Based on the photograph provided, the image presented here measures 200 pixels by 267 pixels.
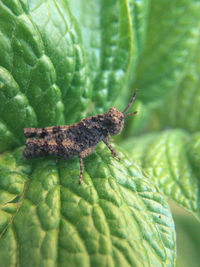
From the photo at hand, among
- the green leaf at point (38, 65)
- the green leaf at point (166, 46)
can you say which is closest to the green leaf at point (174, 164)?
the green leaf at point (166, 46)

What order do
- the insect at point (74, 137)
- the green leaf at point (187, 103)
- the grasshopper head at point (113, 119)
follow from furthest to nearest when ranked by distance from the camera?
the green leaf at point (187, 103)
the grasshopper head at point (113, 119)
the insect at point (74, 137)

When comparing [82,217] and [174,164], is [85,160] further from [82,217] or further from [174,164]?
[174,164]

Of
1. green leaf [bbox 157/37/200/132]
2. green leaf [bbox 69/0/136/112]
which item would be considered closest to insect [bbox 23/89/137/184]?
green leaf [bbox 69/0/136/112]

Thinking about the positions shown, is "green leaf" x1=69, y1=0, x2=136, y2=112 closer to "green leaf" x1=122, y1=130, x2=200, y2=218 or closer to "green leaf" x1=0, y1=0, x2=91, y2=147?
"green leaf" x1=0, y1=0, x2=91, y2=147

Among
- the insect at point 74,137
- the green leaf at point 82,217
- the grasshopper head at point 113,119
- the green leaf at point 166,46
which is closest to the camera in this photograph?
the green leaf at point 82,217

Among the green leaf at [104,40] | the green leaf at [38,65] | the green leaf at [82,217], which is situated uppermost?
the green leaf at [104,40]

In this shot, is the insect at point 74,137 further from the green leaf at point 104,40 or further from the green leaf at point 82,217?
the green leaf at point 104,40

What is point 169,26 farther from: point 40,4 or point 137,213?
point 137,213

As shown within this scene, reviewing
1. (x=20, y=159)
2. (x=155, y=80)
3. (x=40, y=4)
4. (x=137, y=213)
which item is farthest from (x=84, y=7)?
(x=137, y=213)
